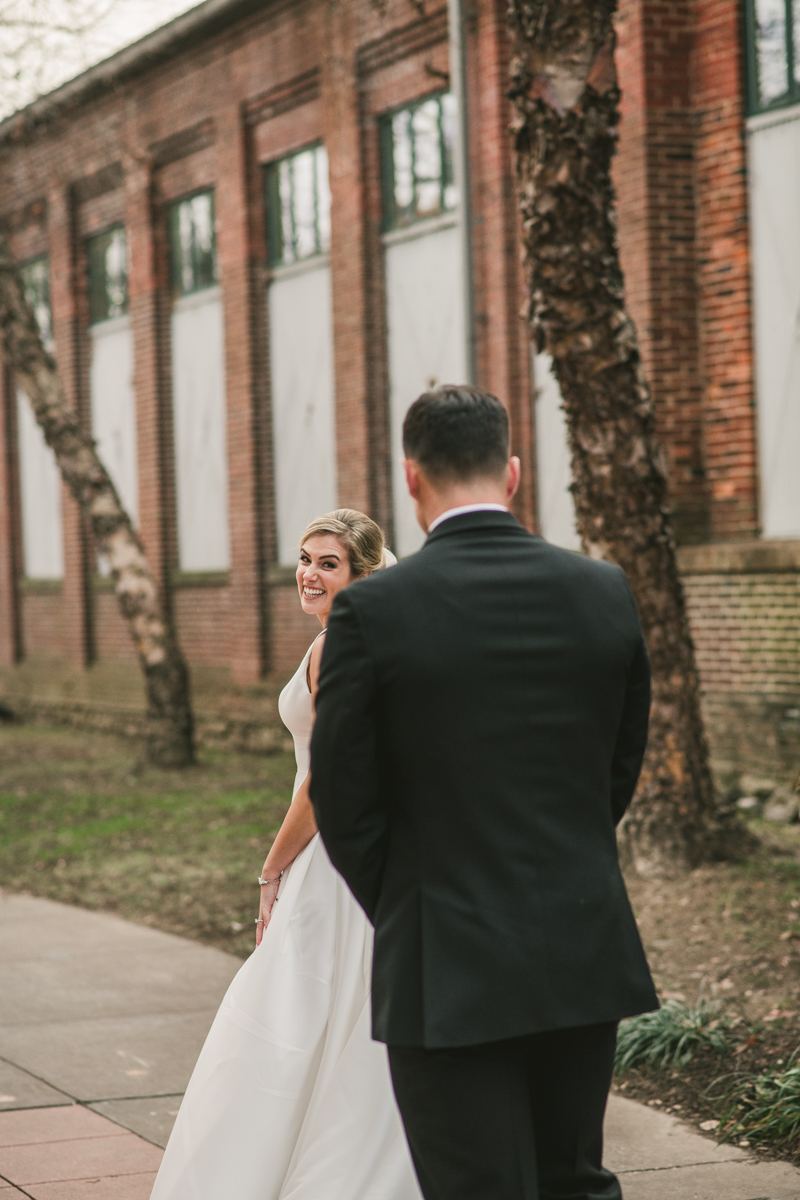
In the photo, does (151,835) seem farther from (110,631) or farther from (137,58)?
(137,58)

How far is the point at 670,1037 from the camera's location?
5.67 metres

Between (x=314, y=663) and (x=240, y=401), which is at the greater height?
(x=240, y=401)

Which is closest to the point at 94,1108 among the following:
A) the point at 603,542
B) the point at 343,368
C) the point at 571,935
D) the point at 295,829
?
the point at 295,829

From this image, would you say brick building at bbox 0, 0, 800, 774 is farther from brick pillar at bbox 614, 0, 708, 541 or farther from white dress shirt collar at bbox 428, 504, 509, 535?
white dress shirt collar at bbox 428, 504, 509, 535

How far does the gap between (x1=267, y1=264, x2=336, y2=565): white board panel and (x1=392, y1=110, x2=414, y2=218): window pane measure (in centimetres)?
142

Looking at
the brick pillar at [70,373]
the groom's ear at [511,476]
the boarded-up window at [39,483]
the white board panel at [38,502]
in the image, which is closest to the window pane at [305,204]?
the brick pillar at [70,373]

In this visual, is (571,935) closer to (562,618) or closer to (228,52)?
(562,618)

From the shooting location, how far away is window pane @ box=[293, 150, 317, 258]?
17172mm

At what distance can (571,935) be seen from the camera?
256 centimetres

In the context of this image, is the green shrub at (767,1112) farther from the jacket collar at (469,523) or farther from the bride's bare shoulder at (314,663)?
the jacket collar at (469,523)

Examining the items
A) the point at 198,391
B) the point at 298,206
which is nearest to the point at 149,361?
the point at 198,391

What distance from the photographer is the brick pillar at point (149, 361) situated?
19875 mm

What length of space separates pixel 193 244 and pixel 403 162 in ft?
14.9

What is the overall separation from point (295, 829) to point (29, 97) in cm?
1337
